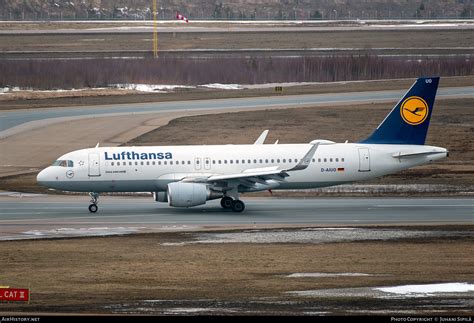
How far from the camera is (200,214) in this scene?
168ft

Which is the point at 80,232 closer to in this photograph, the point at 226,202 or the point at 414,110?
the point at 226,202

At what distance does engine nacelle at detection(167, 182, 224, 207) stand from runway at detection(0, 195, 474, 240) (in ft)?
2.37

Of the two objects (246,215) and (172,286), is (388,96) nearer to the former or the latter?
(246,215)

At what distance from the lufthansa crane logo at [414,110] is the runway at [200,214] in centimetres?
418

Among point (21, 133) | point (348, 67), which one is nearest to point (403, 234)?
point (21, 133)

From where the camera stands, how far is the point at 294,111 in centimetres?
8619

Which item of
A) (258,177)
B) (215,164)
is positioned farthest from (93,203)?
(258,177)

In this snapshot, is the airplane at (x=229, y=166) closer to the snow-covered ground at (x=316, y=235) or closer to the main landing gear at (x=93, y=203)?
the main landing gear at (x=93, y=203)

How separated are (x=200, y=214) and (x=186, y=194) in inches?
66.3

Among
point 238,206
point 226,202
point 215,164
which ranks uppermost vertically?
point 215,164

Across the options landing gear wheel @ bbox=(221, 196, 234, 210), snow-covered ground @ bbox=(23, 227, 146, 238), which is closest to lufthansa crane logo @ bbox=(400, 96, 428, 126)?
landing gear wheel @ bbox=(221, 196, 234, 210)

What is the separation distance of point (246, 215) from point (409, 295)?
21.4 m

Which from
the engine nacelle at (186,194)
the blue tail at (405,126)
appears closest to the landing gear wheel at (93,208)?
the engine nacelle at (186,194)

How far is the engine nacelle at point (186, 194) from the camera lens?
49906 millimetres
